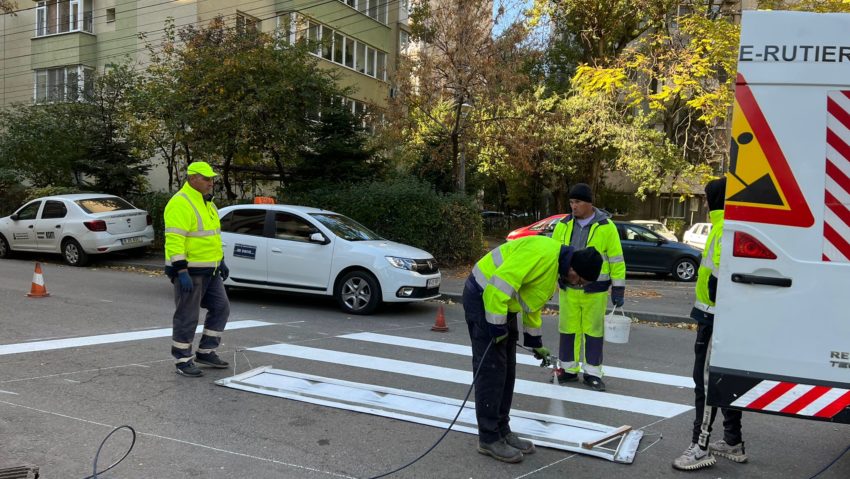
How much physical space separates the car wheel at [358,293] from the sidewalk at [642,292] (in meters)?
2.52

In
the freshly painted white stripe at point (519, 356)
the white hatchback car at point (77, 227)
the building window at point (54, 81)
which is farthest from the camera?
the building window at point (54, 81)

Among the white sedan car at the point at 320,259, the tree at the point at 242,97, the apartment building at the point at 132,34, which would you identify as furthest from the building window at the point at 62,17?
the white sedan car at the point at 320,259

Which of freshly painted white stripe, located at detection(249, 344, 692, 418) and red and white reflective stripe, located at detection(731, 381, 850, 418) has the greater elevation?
red and white reflective stripe, located at detection(731, 381, 850, 418)

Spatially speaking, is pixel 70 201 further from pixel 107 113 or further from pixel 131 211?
pixel 107 113

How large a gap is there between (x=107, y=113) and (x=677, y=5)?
60.7ft

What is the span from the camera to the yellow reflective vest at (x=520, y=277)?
387 cm

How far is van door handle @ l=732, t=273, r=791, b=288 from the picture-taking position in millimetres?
3242

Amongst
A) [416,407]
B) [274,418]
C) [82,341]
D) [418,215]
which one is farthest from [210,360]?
[418,215]

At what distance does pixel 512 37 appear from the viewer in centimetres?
1532

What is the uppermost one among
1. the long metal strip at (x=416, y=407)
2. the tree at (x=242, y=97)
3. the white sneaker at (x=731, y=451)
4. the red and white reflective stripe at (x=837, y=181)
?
the tree at (x=242, y=97)

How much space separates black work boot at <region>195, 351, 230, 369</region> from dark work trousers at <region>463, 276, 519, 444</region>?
3.03 metres

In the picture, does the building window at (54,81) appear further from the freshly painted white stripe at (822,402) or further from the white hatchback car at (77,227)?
the freshly painted white stripe at (822,402)

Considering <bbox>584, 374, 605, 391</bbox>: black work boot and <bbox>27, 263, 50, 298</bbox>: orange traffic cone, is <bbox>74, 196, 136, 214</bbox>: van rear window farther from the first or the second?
<bbox>584, 374, 605, 391</bbox>: black work boot

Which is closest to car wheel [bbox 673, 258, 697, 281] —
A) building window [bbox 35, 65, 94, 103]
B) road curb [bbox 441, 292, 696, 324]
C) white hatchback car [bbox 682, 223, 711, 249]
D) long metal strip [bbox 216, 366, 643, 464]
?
road curb [bbox 441, 292, 696, 324]
